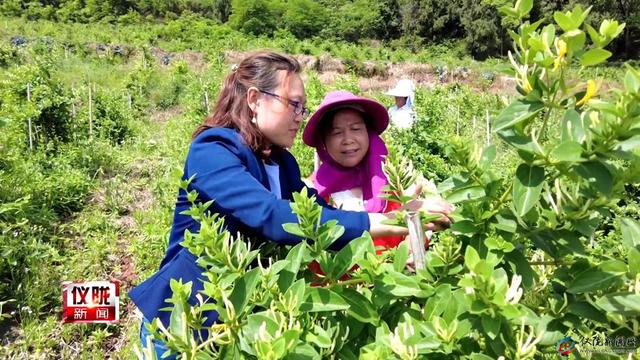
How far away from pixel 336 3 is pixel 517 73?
47.2 metres

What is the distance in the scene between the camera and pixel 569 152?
63 cm

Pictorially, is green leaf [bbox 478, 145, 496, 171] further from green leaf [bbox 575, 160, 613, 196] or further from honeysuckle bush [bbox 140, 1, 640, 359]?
green leaf [bbox 575, 160, 613, 196]

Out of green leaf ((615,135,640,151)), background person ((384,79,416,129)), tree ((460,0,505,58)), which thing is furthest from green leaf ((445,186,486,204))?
tree ((460,0,505,58))

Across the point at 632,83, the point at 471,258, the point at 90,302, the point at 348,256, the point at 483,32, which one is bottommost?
the point at 483,32

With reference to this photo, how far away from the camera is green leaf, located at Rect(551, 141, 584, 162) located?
625 mm

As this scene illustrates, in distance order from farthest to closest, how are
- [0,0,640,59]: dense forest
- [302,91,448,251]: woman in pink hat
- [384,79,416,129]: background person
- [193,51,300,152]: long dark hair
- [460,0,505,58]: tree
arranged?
1. [460,0,505,58]: tree
2. [0,0,640,59]: dense forest
3. [384,79,416,129]: background person
4. [302,91,448,251]: woman in pink hat
5. [193,51,300,152]: long dark hair

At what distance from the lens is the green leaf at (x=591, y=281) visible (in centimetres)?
69

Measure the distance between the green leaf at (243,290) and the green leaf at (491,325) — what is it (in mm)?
326

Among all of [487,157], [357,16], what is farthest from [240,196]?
[357,16]

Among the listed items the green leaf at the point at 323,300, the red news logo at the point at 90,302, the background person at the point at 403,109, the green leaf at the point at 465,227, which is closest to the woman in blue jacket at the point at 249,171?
the green leaf at the point at 465,227

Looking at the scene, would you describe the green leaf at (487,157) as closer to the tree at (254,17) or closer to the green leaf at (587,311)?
the green leaf at (587,311)

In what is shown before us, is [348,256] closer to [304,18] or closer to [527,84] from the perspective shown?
[527,84]

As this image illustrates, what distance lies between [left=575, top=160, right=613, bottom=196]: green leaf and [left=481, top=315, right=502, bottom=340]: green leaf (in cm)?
22

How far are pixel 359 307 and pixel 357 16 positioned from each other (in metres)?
40.1
